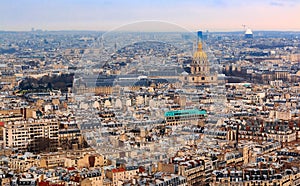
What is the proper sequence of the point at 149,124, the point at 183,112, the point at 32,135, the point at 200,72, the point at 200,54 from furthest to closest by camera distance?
the point at 200,54
the point at 200,72
the point at 183,112
the point at 32,135
the point at 149,124

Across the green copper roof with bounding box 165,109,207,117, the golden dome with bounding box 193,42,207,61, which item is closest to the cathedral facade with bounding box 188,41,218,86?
the golden dome with bounding box 193,42,207,61

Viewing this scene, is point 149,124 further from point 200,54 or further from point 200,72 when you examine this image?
point 200,54

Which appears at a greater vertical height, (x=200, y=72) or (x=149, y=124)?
(x=200, y=72)

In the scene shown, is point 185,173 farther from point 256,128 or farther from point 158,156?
point 256,128

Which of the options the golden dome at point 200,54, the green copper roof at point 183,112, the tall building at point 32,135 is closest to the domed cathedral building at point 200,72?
the golden dome at point 200,54

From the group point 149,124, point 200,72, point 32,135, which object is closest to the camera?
point 149,124

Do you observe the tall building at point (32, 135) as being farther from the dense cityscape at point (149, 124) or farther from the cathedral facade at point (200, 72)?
the cathedral facade at point (200, 72)

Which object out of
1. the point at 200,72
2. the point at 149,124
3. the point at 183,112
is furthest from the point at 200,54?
the point at 149,124

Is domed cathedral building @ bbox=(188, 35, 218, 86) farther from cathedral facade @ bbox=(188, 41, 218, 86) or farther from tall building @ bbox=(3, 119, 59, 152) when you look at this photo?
tall building @ bbox=(3, 119, 59, 152)
